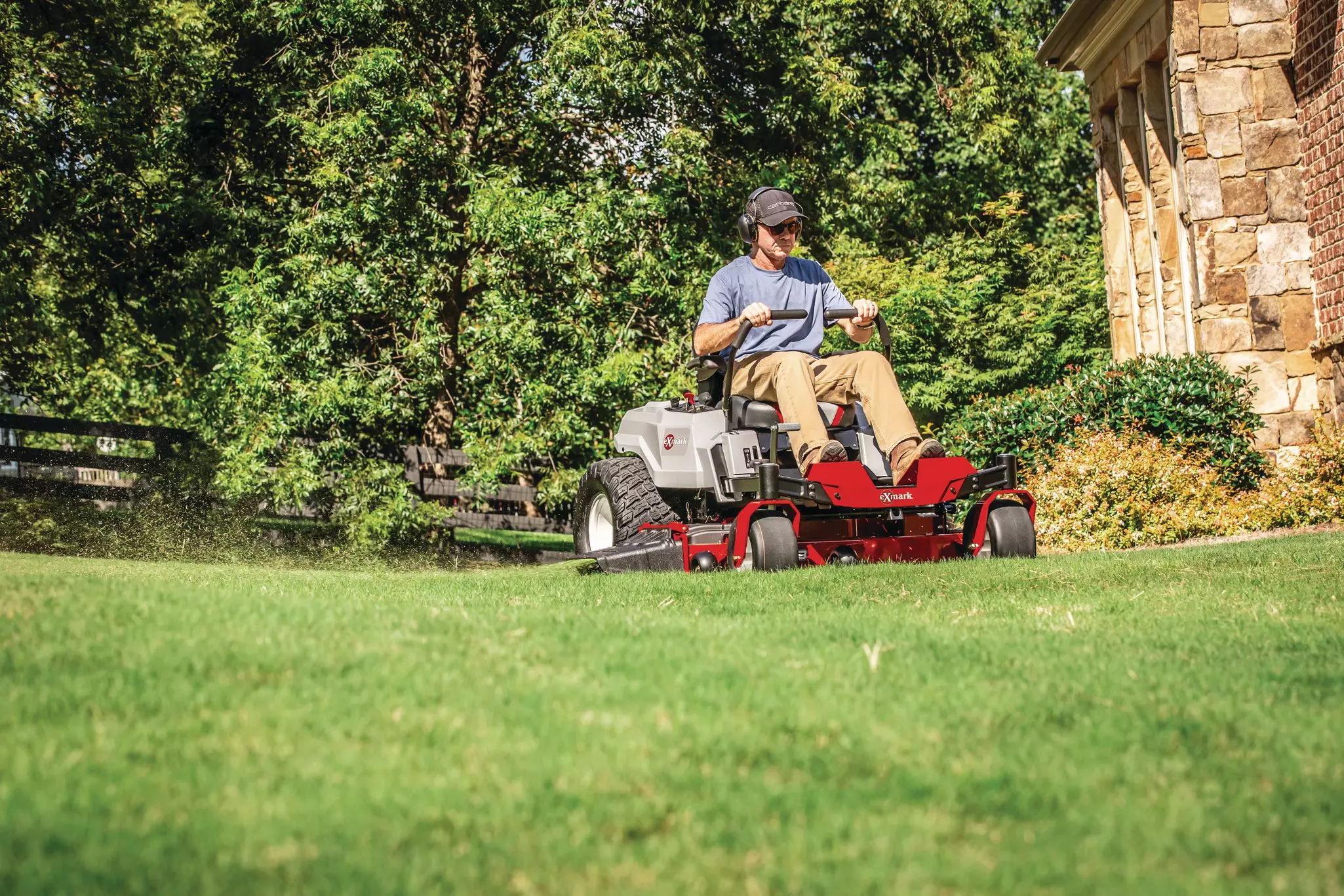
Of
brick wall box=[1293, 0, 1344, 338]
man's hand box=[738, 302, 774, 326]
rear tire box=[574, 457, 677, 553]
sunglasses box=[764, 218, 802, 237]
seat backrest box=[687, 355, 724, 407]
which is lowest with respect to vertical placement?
rear tire box=[574, 457, 677, 553]

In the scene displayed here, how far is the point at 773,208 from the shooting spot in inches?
310

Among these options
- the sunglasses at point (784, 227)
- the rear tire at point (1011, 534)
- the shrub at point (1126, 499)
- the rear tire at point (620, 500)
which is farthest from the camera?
the shrub at point (1126, 499)

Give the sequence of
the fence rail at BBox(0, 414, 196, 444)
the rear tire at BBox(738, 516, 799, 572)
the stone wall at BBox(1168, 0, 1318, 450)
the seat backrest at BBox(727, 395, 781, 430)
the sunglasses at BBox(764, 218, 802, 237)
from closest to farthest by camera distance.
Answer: the rear tire at BBox(738, 516, 799, 572), the seat backrest at BBox(727, 395, 781, 430), the sunglasses at BBox(764, 218, 802, 237), the stone wall at BBox(1168, 0, 1318, 450), the fence rail at BBox(0, 414, 196, 444)

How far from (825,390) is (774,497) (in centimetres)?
81

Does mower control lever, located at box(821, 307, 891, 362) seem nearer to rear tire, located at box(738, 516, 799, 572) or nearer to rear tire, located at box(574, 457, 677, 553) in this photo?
rear tire, located at box(738, 516, 799, 572)

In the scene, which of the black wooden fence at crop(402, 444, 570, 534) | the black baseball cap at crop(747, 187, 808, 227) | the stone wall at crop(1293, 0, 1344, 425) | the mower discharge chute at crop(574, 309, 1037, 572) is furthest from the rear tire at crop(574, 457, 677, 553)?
the stone wall at crop(1293, 0, 1344, 425)

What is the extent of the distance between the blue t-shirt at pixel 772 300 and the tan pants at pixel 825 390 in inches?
7.3

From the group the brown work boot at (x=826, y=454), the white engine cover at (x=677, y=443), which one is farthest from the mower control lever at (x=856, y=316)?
the white engine cover at (x=677, y=443)

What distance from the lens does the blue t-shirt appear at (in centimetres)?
776

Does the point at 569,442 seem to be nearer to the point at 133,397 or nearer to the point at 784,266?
the point at 784,266

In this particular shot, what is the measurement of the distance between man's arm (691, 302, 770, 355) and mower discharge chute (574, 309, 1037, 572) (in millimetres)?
70

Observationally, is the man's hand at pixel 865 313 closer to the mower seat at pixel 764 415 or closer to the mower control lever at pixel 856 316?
the mower control lever at pixel 856 316

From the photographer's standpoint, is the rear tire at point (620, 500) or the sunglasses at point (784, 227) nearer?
the sunglasses at point (784, 227)

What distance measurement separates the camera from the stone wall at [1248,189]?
1120 centimetres
